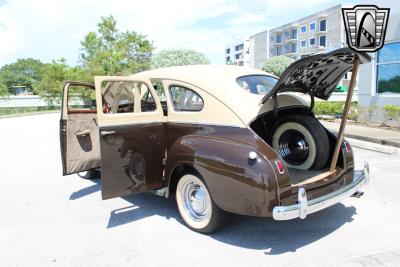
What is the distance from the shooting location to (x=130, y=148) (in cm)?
461

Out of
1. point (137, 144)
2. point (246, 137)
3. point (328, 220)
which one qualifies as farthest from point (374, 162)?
point (137, 144)

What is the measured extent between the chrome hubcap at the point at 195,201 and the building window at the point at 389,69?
1216 centimetres

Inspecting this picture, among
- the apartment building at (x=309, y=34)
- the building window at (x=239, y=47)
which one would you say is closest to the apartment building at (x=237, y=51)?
the building window at (x=239, y=47)

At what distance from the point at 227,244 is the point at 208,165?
893 millimetres

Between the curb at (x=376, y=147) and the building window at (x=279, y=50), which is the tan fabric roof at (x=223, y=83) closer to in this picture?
the curb at (x=376, y=147)

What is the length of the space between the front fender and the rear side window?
53 centimetres

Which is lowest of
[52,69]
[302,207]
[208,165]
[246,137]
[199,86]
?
[302,207]

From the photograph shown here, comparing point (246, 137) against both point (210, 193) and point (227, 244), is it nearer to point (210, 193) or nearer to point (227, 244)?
point (210, 193)

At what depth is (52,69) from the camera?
137 feet

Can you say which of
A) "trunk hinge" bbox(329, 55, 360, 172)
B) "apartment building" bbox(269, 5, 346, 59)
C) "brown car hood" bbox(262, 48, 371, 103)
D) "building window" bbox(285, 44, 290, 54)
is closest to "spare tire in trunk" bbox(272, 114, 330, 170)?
"trunk hinge" bbox(329, 55, 360, 172)

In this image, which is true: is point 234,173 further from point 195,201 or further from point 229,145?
point 195,201

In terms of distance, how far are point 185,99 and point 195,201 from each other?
1324mm

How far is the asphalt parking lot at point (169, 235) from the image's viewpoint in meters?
3.78

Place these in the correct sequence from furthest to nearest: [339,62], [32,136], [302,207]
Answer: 1. [32,136]
2. [339,62]
3. [302,207]
